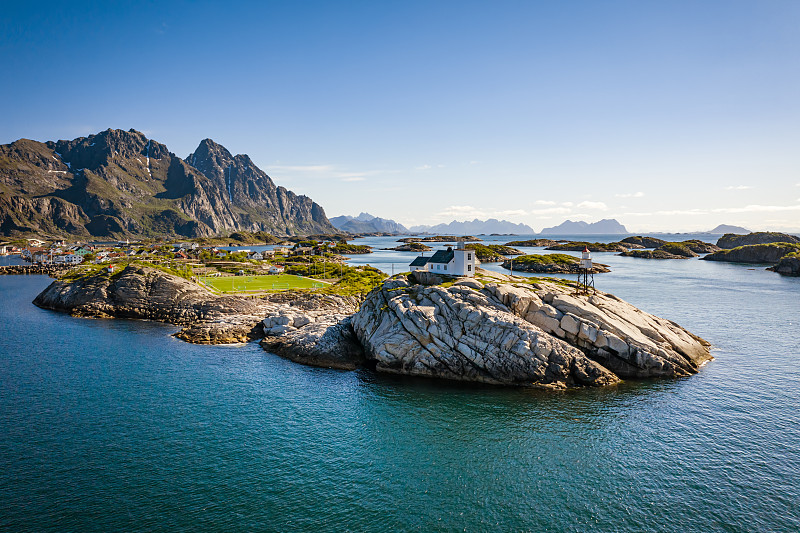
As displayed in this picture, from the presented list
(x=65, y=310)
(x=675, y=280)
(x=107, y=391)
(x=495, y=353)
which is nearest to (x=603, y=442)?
(x=495, y=353)

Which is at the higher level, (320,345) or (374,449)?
(320,345)

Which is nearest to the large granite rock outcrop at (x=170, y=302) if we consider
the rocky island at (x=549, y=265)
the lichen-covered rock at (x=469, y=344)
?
the lichen-covered rock at (x=469, y=344)

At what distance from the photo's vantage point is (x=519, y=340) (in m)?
43.6

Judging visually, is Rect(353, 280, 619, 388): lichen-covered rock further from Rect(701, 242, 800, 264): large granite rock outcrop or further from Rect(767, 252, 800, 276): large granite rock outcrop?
Rect(701, 242, 800, 264): large granite rock outcrop

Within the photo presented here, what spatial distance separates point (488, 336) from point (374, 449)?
19416 mm

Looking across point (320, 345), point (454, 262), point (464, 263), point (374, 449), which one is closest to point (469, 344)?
point (464, 263)

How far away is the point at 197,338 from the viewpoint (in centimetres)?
5731

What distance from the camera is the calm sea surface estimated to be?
23188 mm

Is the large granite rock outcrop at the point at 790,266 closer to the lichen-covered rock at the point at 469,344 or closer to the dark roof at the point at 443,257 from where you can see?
the lichen-covered rock at the point at 469,344

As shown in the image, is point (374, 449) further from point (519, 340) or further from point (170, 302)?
point (170, 302)

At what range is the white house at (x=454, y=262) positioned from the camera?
55938 millimetres

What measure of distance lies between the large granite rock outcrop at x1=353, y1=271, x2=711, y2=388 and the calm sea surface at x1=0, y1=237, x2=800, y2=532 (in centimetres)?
234

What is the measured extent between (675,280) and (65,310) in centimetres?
14974

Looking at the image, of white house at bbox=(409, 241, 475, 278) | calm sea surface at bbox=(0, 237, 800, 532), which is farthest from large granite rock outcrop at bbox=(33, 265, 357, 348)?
white house at bbox=(409, 241, 475, 278)
